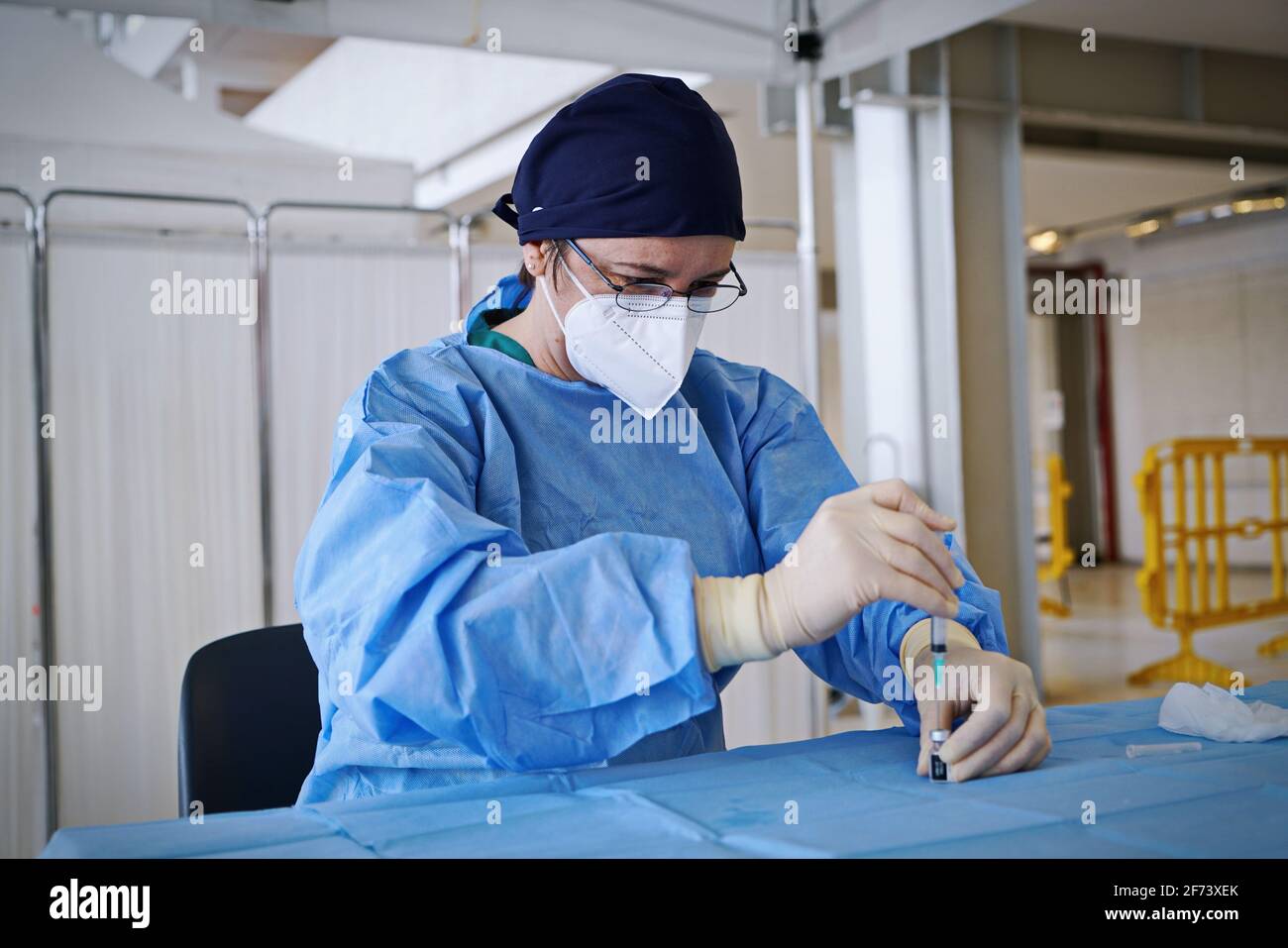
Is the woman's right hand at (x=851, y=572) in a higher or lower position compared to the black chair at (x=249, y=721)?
higher

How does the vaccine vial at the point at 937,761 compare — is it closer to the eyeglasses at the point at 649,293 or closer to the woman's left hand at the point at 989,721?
the woman's left hand at the point at 989,721

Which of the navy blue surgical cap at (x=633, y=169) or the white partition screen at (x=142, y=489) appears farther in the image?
the white partition screen at (x=142, y=489)

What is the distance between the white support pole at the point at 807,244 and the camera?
376 cm

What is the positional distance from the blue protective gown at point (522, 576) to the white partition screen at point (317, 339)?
194 centimetres

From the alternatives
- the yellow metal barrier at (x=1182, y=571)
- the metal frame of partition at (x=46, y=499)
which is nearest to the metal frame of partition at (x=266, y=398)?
the metal frame of partition at (x=46, y=499)

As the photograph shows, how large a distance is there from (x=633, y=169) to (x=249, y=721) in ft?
3.21

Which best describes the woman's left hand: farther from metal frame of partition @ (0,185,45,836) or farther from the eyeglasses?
metal frame of partition @ (0,185,45,836)

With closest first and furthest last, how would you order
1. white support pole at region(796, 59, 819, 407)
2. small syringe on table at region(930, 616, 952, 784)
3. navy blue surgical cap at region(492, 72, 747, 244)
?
small syringe on table at region(930, 616, 952, 784)
navy blue surgical cap at region(492, 72, 747, 244)
white support pole at region(796, 59, 819, 407)

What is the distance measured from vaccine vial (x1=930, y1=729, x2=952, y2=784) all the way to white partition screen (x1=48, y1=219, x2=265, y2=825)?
2.61 meters

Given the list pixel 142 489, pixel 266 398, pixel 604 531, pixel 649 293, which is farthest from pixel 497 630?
pixel 142 489

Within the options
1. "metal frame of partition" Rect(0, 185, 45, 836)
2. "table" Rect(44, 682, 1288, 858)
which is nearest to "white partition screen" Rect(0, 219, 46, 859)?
"metal frame of partition" Rect(0, 185, 45, 836)

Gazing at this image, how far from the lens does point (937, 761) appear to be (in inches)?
50.9

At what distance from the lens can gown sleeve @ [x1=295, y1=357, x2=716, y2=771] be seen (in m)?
1.12
